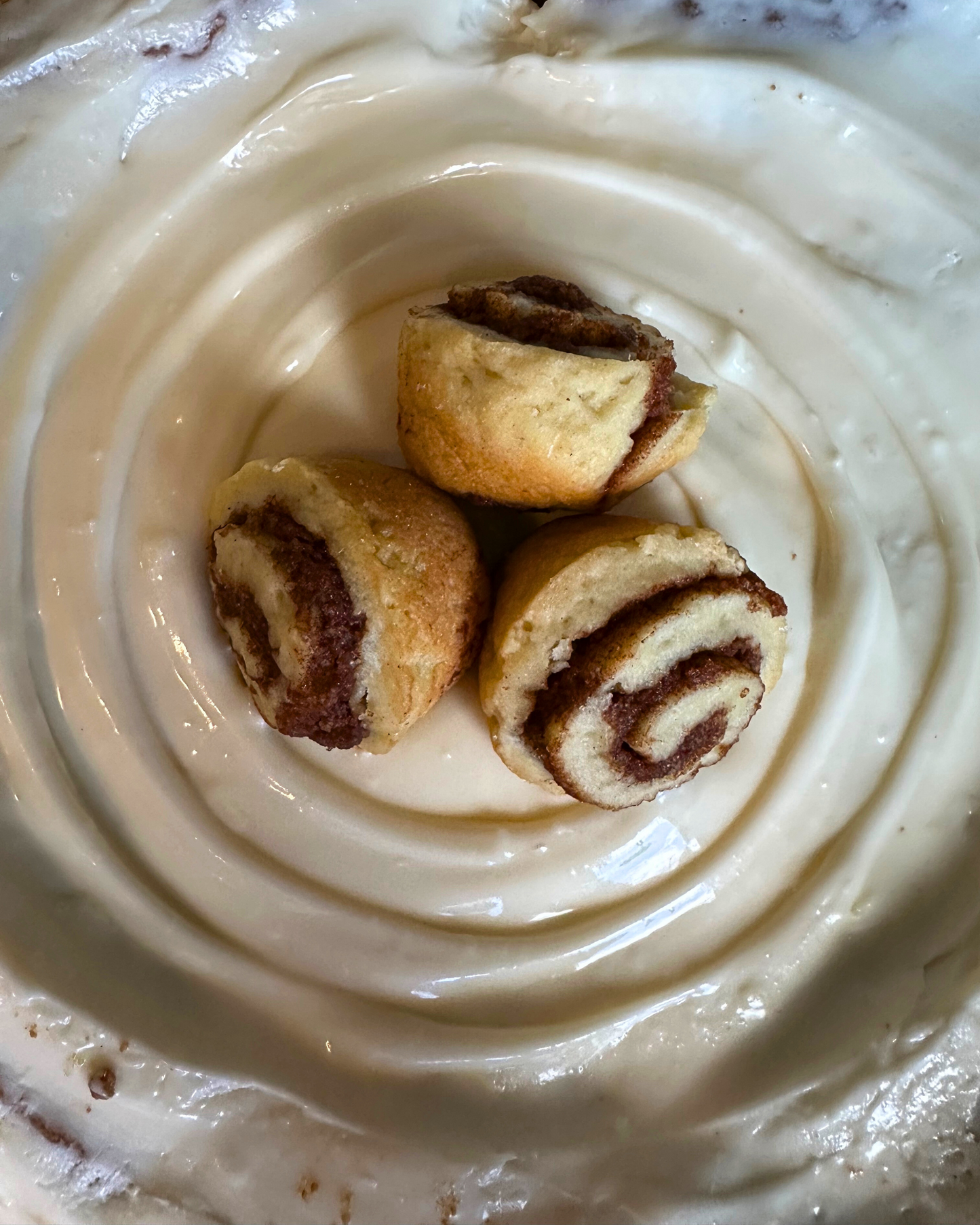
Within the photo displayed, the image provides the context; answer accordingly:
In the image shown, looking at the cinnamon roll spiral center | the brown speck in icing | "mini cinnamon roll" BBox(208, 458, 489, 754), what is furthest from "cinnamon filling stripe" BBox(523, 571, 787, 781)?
the brown speck in icing

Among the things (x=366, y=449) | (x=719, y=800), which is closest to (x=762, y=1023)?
(x=719, y=800)

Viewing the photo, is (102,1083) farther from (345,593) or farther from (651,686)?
(651,686)

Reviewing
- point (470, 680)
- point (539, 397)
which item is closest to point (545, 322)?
point (539, 397)

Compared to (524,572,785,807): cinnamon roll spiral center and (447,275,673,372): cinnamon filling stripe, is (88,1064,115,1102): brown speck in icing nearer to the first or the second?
(524,572,785,807): cinnamon roll spiral center

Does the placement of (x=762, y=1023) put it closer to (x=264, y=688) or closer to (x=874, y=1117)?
(x=874, y=1117)

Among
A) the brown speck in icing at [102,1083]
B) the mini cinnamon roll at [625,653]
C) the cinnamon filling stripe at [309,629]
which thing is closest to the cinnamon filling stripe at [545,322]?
the mini cinnamon roll at [625,653]
